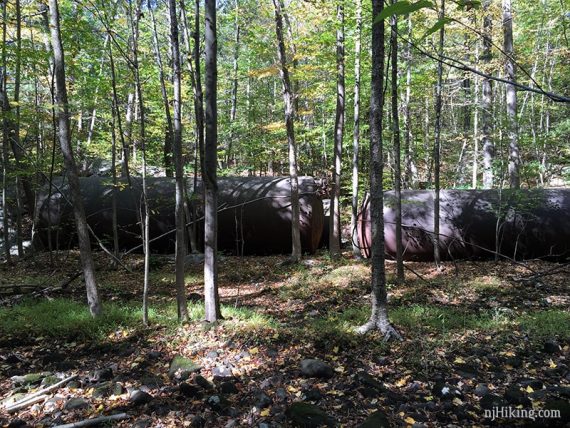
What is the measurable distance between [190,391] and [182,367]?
59cm

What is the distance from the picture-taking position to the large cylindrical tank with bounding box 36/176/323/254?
11336 mm

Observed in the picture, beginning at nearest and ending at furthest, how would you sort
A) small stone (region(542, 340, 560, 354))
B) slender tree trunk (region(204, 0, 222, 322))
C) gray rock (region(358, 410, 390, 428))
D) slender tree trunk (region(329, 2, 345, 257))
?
gray rock (region(358, 410, 390, 428)) → small stone (region(542, 340, 560, 354)) → slender tree trunk (region(204, 0, 222, 322)) → slender tree trunk (region(329, 2, 345, 257))

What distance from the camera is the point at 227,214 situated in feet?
37.7

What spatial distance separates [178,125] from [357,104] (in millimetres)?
6447

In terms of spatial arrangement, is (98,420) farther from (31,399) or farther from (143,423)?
(31,399)

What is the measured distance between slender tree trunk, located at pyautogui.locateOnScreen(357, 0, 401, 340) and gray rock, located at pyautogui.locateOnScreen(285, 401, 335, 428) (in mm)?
1949

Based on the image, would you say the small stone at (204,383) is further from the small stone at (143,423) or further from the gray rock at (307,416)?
the gray rock at (307,416)

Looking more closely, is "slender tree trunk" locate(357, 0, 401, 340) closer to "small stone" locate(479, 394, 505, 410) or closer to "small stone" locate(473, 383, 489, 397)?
"small stone" locate(473, 383, 489, 397)

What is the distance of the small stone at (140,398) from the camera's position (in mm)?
3877

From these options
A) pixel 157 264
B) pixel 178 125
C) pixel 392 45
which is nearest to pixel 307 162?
pixel 157 264

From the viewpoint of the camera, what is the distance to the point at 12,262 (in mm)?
10727

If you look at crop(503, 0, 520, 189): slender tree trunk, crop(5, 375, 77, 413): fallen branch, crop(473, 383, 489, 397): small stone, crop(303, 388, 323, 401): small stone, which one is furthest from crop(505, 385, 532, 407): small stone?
crop(503, 0, 520, 189): slender tree trunk

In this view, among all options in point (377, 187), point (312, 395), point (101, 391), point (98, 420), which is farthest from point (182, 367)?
point (377, 187)

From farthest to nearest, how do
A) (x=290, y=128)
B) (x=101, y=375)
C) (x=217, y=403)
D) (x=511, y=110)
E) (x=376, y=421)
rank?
1. (x=511, y=110)
2. (x=290, y=128)
3. (x=101, y=375)
4. (x=217, y=403)
5. (x=376, y=421)
